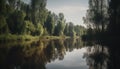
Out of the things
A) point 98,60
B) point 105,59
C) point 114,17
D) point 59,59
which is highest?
point 114,17

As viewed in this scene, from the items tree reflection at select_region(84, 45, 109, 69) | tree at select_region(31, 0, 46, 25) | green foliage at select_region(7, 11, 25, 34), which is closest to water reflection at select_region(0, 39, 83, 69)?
tree reflection at select_region(84, 45, 109, 69)

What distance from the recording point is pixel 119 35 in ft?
137

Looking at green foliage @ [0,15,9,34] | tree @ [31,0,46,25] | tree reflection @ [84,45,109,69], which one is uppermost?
tree @ [31,0,46,25]

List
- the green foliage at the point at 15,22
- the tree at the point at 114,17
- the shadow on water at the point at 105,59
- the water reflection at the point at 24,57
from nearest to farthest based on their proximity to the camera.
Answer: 1. the shadow on water at the point at 105,59
2. the water reflection at the point at 24,57
3. the tree at the point at 114,17
4. the green foliage at the point at 15,22

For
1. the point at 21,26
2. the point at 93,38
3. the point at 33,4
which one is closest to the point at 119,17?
the point at 93,38

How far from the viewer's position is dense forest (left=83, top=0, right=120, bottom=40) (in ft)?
146

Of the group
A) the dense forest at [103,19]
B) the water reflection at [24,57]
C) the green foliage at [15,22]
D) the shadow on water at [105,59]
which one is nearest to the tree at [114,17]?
the dense forest at [103,19]

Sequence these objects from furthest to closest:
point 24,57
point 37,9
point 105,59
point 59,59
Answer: point 37,9, point 59,59, point 24,57, point 105,59

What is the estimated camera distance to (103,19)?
2192 inches

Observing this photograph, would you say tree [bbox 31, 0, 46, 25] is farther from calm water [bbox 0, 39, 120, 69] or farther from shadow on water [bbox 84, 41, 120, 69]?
shadow on water [bbox 84, 41, 120, 69]

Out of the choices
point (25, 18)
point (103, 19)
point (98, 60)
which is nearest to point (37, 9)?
point (25, 18)

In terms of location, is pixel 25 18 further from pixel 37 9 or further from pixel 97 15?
pixel 97 15

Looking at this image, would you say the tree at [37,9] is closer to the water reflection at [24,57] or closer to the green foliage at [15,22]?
the green foliage at [15,22]

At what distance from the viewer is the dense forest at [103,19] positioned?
146 ft
